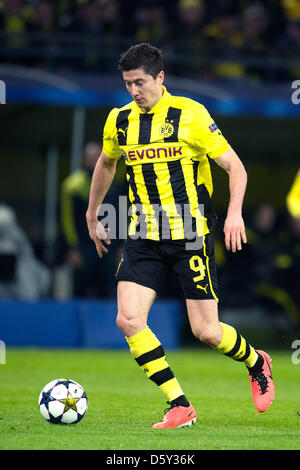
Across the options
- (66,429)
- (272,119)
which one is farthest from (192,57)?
(66,429)

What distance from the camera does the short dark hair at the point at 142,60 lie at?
5770mm

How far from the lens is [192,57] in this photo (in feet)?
45.5

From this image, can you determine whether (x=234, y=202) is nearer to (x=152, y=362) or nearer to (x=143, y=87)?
(x=143, y=87)

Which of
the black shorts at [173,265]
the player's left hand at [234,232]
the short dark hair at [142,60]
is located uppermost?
the short dark hair at [142,60]

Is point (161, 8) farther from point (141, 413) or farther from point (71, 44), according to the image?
point (141, 413)

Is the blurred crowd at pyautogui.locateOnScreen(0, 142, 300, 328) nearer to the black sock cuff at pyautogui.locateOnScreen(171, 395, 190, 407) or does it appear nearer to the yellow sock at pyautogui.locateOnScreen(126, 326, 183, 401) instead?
the yellow sock at pyautogui.locateOnScreen(126, 326, 183, 401)

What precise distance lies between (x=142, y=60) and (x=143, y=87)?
163 millimetres

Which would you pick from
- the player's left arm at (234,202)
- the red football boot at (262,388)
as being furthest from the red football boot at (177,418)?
the player's left arm at (234,202)

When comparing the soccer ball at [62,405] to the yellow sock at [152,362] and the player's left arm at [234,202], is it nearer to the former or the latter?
the yellow sock at [152,362]

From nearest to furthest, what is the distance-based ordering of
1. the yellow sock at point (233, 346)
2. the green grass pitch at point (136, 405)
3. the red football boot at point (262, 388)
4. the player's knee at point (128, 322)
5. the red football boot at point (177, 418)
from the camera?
the green grass pitch at point (136, 405), the red football boot at point (177, 418), the player's knee at point (128, 322), the yellow sock at point (233, 346), the red football boot at point (262, 388)

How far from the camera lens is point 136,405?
277 inches

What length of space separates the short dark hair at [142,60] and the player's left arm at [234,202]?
682 mm

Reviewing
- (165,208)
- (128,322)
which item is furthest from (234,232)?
(128,322)
